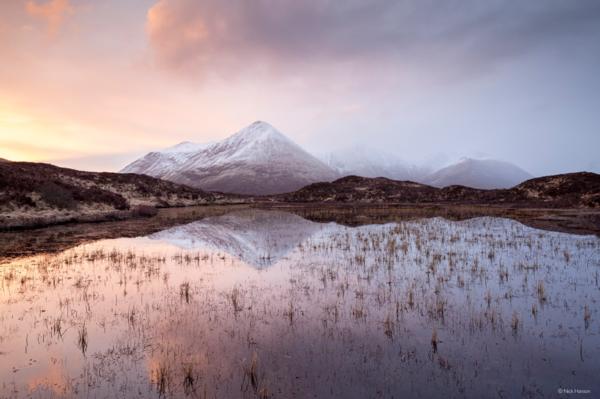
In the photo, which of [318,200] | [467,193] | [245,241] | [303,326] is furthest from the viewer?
[318,200]

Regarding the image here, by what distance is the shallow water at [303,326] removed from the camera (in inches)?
240

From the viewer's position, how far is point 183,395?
5707mm

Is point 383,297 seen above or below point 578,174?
below

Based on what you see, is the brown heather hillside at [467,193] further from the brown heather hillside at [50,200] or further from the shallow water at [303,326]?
the brown heather hillside at [50,200]

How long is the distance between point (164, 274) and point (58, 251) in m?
9.59

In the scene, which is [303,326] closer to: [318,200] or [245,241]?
[245,241]

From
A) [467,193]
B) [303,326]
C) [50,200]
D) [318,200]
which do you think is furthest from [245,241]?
[467,193]

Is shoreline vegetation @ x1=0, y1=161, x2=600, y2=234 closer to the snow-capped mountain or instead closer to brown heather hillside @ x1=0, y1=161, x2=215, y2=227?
brown heather hillside @ x1=0, y1=161, x2=215, y2=227

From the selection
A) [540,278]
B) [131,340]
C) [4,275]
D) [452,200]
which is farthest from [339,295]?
[452,200]

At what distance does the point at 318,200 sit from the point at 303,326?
8470cm

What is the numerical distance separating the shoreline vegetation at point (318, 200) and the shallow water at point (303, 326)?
18.9 meters

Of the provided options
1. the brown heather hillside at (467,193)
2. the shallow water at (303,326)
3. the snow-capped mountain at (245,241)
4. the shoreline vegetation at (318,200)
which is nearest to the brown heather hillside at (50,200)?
the shoreline vegetation at (318,200)

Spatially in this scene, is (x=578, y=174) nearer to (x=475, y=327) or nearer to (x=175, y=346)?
(x=475, y=327)

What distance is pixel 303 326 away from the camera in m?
8.63
